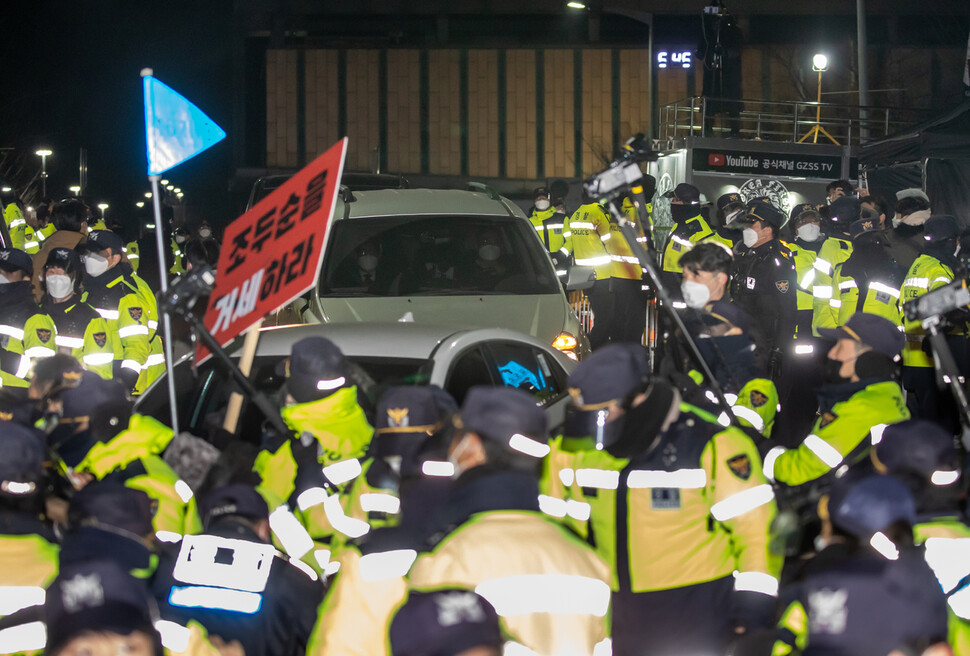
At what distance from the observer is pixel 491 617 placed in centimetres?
231

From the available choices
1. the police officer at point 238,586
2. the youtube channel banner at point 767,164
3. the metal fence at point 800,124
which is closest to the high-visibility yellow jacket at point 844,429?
the police officer at point 238,586

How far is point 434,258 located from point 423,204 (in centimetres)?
63

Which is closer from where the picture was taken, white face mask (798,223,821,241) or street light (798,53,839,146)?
white face mask (798,223,821,241)

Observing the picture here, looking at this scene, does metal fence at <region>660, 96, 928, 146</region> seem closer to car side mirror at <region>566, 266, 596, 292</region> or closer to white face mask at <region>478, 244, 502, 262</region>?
car side mirror at <region>566, 266, 596, 292</region>

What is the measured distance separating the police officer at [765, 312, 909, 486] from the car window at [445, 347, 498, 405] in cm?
149

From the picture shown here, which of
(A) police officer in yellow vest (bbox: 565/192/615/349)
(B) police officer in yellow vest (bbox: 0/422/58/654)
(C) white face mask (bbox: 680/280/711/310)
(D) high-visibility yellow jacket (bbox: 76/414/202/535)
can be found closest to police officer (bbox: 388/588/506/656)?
(B) police officer in yellow vest (bbox: 0/422/58/654)

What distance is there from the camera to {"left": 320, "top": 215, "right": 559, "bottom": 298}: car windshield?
813 centimetres

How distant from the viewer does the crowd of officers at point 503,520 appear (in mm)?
2781

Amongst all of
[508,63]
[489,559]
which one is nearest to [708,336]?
[489,559]

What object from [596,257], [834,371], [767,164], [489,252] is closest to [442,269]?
[489,252]

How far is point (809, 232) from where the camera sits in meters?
10.2

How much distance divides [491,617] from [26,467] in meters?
1.74

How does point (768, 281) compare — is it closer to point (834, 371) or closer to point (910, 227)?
point (910, 227)

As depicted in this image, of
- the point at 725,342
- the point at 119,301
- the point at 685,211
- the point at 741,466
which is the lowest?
the point at 741,466
